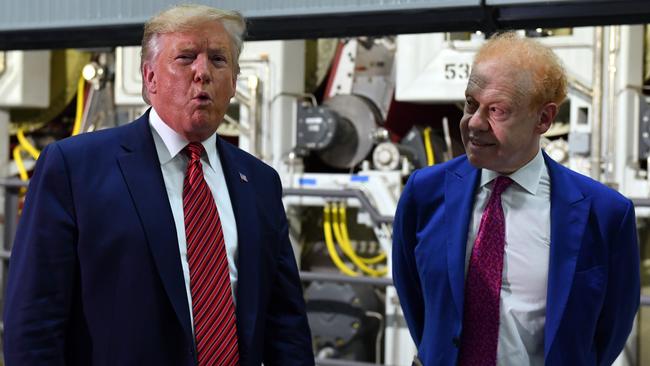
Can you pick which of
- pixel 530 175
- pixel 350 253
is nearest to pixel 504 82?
pixel 530 175

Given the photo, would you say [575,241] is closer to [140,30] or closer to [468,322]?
[468,322]

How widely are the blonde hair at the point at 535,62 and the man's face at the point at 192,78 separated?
0.44 metres

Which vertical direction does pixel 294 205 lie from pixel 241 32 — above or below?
below

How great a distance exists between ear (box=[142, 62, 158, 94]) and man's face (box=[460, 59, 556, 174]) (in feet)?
1.74

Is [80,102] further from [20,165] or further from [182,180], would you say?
[182,180]

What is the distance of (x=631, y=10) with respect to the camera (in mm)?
2125

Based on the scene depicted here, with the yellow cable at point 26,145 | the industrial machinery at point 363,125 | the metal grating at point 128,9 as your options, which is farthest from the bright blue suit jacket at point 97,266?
the yellow cable at point 26,145

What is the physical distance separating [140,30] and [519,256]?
129 cm

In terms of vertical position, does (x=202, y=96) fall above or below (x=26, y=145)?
above

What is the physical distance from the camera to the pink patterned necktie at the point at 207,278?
66.5 inches

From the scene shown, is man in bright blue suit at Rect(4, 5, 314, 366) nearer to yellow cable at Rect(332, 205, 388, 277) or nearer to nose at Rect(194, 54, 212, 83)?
nose at Rect(194, 54, 212, 83)

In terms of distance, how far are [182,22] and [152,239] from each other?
37cm

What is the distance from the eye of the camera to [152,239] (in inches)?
64.9

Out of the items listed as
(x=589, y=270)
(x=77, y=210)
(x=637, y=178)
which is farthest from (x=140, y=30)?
(x=637, y=178)
